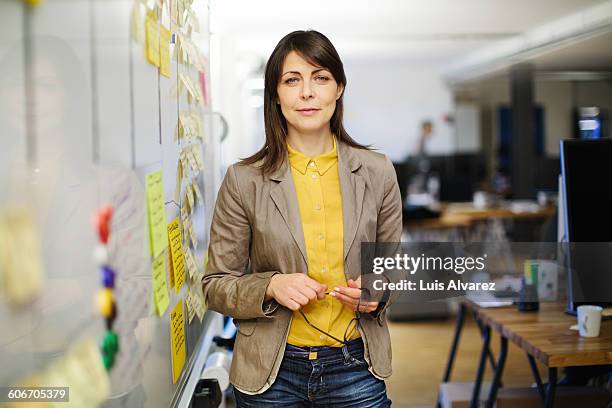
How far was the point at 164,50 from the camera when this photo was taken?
1516mm

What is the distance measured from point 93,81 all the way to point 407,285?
0.91m

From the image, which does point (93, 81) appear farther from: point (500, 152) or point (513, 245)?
point (500, 152)

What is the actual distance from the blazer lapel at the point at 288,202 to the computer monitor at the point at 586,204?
1.07 m

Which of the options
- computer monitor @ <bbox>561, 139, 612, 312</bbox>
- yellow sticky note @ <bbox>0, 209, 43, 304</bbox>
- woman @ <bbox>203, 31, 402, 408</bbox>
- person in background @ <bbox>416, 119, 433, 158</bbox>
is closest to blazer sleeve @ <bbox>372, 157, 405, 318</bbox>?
woman @ <bbox>203, 31, 402, 408</bbox>

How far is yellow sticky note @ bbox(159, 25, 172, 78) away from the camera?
147 centimetres

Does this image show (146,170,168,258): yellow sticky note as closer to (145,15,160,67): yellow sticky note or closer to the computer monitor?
(145,15,160,67): yellow sticky note

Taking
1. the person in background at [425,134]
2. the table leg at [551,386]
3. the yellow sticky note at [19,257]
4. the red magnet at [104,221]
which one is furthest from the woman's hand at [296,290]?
the person in background at [425,134]

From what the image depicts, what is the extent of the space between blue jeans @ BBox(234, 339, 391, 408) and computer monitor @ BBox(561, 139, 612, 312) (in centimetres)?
97

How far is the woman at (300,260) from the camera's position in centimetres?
149

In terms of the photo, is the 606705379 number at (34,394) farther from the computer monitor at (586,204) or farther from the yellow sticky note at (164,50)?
the computer monitor at (586,204)

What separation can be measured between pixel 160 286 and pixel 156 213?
16 centimetres

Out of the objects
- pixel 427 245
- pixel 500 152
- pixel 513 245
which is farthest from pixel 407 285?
pixel 500 152

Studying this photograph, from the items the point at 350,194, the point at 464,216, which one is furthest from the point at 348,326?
the point at 464,216

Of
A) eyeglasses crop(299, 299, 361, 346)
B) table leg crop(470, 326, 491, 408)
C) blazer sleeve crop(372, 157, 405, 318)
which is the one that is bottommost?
table leg crop(470, 326, 491, 408)
